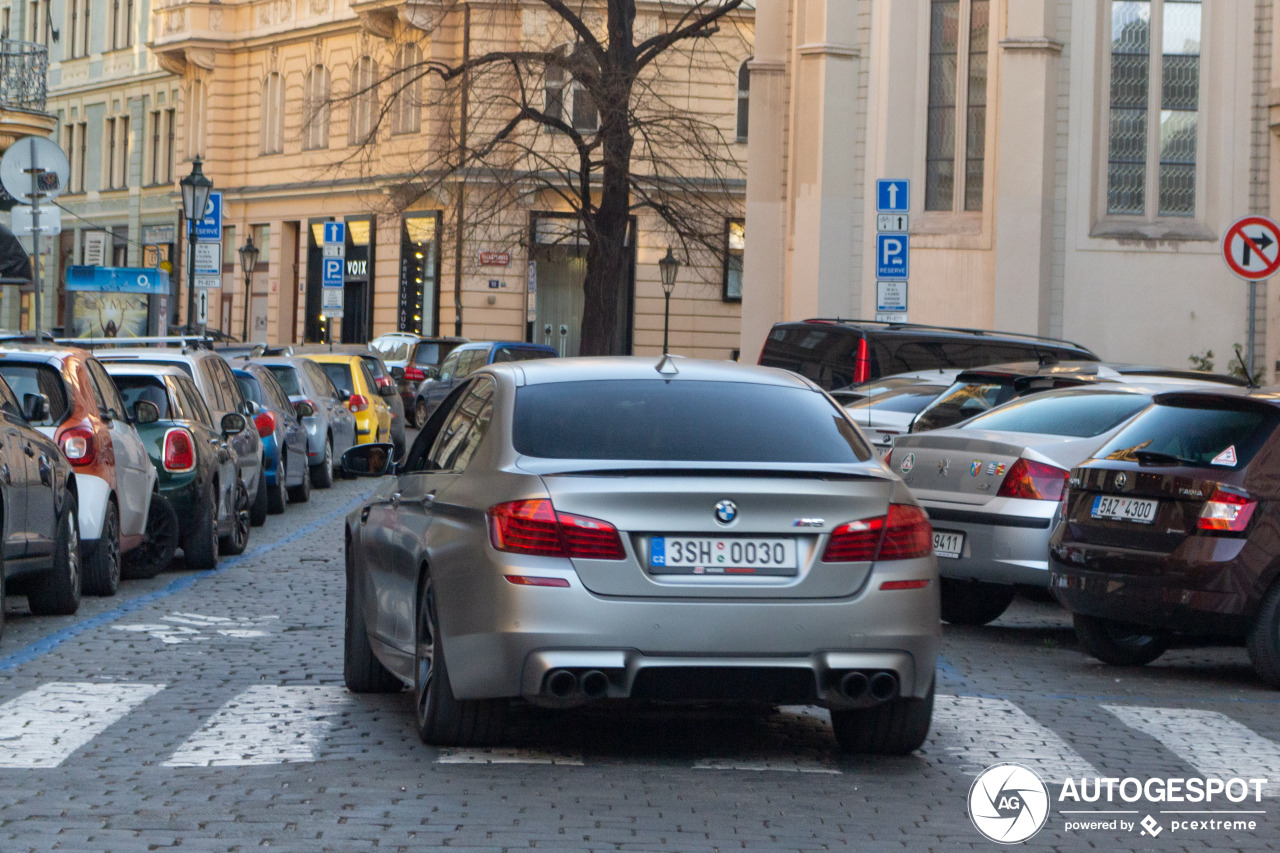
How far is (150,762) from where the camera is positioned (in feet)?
24.5

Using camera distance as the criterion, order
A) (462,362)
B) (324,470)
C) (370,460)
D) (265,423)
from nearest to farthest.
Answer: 1. (370,460)
2. (265,423)
3. (324,470)
4. (462,362)

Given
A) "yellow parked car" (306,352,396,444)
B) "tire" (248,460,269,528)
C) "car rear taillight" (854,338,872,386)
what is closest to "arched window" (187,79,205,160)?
"yellow parked car" (306,352,396,444)

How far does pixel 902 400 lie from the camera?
17.3 meters

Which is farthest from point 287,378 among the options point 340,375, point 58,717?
point 58,717

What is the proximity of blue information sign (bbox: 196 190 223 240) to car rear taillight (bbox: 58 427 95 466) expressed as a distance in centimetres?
2027

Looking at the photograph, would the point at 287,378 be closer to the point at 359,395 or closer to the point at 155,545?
the point at 359,395

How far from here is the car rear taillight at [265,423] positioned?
65.6 ft

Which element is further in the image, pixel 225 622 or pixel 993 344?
pixel 993 344

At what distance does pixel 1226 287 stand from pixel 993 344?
12.8 meters

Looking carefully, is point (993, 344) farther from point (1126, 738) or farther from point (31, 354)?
point (1126, 738)

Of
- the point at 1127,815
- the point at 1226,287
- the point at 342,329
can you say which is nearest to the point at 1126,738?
the point at 1127,815

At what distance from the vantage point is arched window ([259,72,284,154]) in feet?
194

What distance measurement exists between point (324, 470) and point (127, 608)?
11.4 meters

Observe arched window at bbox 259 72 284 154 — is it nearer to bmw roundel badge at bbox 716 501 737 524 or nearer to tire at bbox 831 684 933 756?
tire at bbox 831 684 933 756
